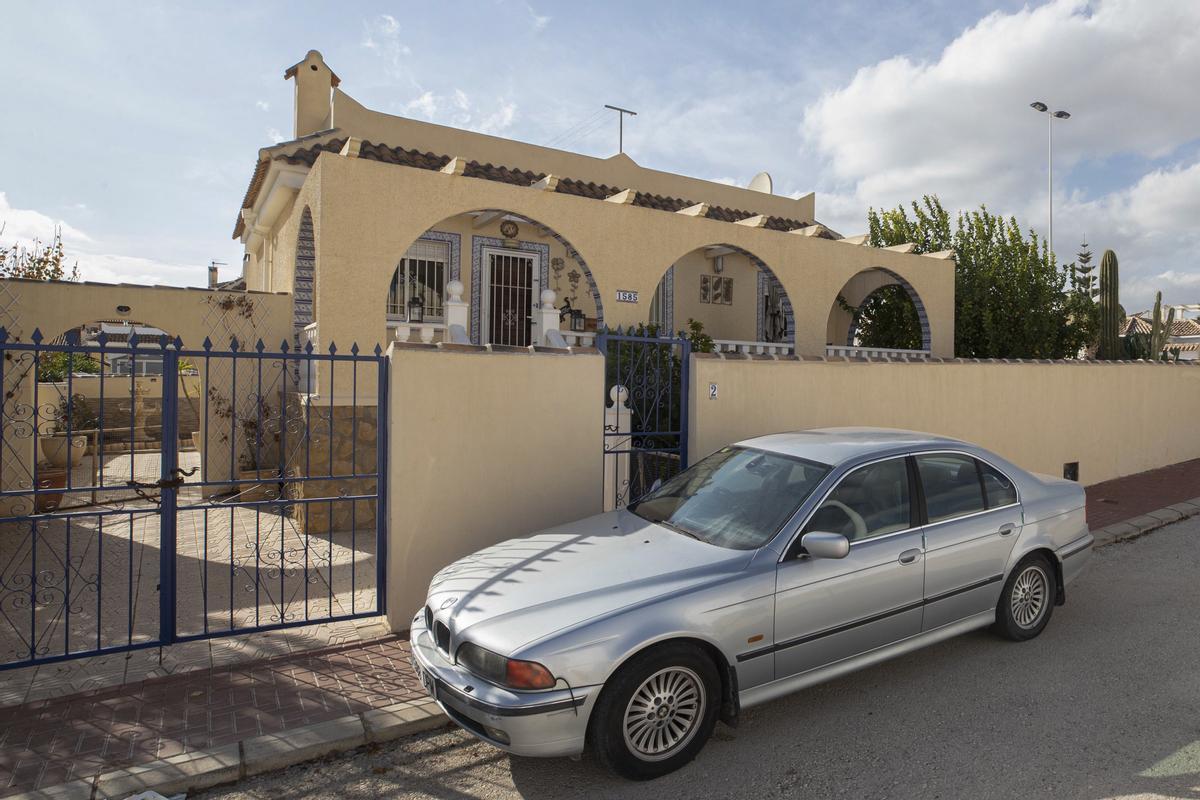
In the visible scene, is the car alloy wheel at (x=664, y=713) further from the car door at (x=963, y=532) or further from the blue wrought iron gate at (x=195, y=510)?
the blue wrought iron gate at (x=195, y=510)

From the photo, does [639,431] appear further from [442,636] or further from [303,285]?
[303,285]

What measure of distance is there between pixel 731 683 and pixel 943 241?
48.7 feet

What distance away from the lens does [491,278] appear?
12.7 metres

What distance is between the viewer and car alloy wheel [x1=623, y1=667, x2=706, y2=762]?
3.36 m

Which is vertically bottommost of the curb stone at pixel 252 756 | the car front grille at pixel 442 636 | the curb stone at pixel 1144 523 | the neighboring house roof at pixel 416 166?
the curb stone at pixel 252 756

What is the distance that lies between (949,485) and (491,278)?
9471mm

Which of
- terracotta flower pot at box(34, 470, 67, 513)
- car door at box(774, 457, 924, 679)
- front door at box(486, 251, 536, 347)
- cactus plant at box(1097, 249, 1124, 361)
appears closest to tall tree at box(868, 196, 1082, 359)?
cactus plant at box(1097, 249, 1124, 361)

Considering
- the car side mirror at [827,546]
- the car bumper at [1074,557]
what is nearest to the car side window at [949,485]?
the car bumper at [1074,557]

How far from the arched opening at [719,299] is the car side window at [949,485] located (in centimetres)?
964

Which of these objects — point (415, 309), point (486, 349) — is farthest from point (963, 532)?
point (415, 309)

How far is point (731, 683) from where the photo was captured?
359 centimetres

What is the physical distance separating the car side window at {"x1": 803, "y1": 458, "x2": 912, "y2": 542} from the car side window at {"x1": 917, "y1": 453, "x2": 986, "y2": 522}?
19 cm

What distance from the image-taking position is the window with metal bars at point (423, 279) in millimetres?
12094

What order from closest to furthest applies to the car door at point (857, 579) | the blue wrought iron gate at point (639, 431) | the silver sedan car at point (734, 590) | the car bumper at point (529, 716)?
the car bumper at point (529, 716) < the silver sedan car at point (734, 590) < the car door at point (857, 579) < the blue wrought iron gate at point (639, 431)
